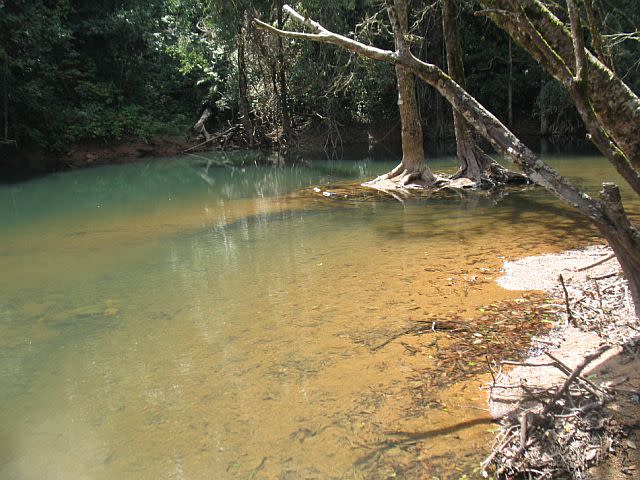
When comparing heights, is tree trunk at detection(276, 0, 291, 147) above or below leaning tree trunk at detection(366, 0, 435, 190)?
above

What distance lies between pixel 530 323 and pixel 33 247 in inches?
313

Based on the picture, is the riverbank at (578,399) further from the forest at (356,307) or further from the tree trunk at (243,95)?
the tree trunk at (243,95)

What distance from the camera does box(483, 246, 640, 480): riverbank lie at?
9.87 ft

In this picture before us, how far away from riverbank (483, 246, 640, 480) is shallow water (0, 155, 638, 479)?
263 millimetres

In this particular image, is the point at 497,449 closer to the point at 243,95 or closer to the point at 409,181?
the point at 409,181

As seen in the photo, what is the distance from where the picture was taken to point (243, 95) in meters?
24.4

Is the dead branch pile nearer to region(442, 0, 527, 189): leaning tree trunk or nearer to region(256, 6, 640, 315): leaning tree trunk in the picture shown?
region(256, 6, 640, 315): leaning tree trunk

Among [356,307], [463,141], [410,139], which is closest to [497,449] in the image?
[356,307]

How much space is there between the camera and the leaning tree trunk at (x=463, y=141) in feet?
41.2

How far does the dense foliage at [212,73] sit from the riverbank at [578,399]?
48.8ft

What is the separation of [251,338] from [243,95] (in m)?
20.5

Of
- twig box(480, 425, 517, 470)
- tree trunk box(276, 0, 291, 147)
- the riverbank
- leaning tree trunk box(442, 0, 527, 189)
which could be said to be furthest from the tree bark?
tree trunk box(276, 0, 291, 147)

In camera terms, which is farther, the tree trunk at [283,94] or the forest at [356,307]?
the tree trunk at [283,94]

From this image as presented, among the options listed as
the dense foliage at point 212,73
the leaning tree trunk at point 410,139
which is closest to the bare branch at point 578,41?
the leaning tree trunk at point 410,139
